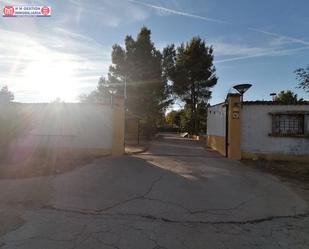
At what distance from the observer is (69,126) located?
13.2 metres

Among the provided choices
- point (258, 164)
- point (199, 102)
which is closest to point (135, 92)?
point (199, 102)

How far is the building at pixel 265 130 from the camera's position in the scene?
12609 mm

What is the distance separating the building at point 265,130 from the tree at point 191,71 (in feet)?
67.0

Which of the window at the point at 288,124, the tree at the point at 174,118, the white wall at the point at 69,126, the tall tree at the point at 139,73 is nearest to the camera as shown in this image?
the window at the point at 288,124

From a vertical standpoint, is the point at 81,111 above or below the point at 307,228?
above

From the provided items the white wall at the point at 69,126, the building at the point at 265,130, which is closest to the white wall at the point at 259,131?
the building at the point at 265,130

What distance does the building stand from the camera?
1261 centimetres

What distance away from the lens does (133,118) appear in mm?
25219

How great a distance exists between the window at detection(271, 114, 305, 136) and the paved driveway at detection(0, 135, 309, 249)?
497 cm

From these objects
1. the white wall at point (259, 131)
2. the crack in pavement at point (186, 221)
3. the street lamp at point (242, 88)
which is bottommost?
the crack in pavement at point (186, 221)

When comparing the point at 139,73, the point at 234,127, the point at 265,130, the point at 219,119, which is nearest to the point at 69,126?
the point at 234,127

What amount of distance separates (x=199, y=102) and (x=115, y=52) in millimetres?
12635

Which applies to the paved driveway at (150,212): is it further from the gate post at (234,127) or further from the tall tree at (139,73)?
the tall tree at (139,73)

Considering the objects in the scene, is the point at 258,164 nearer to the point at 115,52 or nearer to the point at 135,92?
the point at 135,92
